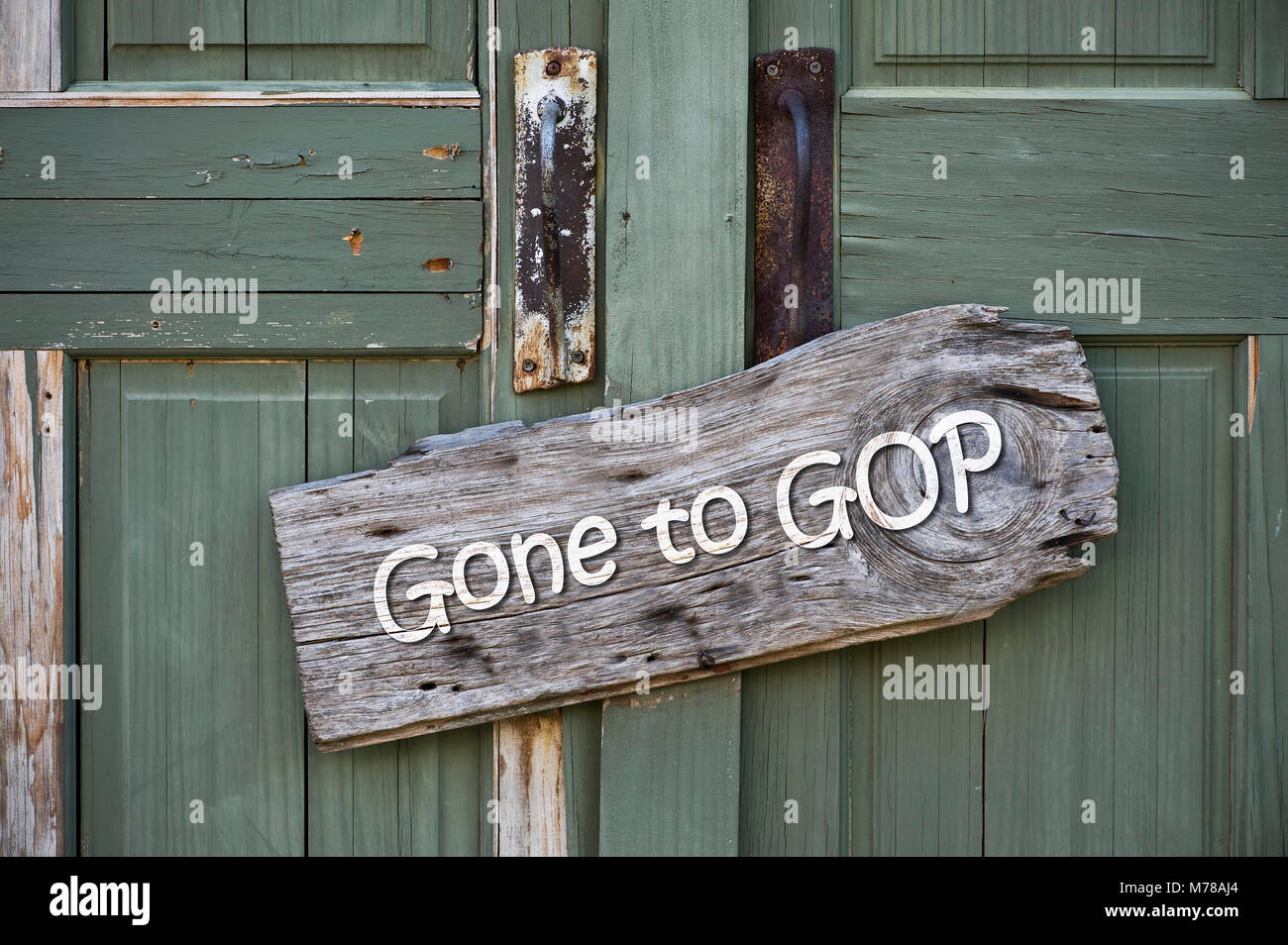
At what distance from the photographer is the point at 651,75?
1315 millimetres

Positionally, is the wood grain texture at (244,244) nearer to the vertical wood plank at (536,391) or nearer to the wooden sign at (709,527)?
the vertical wood plank at (536,391)

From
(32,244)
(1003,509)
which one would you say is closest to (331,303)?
(32,244)

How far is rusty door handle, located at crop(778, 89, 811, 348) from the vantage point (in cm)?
130

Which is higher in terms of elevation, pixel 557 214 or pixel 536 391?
pixel 557 214

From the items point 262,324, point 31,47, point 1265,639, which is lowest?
point 1265,639

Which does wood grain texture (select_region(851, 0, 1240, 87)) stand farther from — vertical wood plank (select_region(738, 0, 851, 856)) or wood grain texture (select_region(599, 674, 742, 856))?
wood grain texture (select_region(599, 674, 742, 856))

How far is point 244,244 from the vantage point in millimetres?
1336

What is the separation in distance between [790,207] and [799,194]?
0.03 m

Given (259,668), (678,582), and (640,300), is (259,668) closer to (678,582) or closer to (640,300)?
(678,582)

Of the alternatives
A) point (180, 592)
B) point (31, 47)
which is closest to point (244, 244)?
point (31, 47)

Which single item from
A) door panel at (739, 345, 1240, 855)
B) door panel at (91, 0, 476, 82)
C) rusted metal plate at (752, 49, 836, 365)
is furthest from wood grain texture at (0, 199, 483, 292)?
door panel at (739, 345, 1240, 855)

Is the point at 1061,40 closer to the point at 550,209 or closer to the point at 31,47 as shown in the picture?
the point at 550,209

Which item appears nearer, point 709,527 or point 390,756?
point 709,527

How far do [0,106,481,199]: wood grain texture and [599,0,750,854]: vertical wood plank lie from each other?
377 mm
